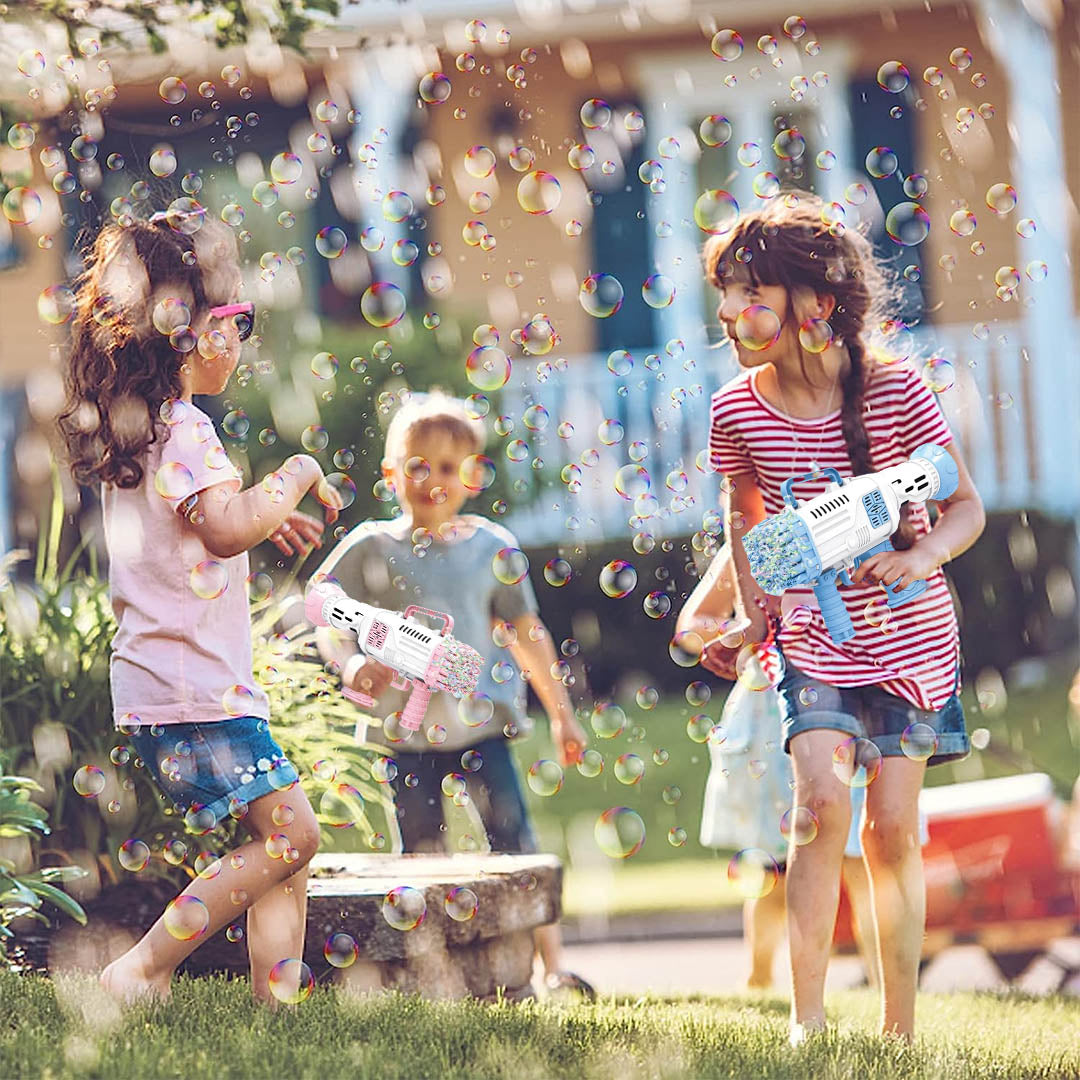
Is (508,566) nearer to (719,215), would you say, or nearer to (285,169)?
(719,215)

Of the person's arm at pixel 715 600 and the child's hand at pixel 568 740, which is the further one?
the child's hand at pixel 568 740

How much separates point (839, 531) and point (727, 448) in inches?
17.9

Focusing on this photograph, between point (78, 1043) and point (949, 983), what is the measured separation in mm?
3280

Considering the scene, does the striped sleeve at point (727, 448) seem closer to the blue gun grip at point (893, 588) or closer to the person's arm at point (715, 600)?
the person's arm at point (715, 600)

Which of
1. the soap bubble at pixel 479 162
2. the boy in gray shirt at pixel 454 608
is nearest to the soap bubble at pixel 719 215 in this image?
the soap bubble at pixel 479 162

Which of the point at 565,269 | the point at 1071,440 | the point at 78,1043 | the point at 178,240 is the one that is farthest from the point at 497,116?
the point at 78,1043

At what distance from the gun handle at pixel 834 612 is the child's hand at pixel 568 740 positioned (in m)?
0.96

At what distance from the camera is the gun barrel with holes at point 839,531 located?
137 inches

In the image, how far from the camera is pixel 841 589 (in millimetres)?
3721

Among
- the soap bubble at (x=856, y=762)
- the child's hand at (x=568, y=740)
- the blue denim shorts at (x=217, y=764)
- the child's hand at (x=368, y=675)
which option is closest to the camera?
the blue denim shorts at (x=217, y=764)

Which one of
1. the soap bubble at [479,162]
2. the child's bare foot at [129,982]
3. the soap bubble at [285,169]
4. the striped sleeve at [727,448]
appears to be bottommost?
the child's bare foot at [129,982]

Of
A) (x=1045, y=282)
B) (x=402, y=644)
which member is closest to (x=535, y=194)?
(x=402, y=644)

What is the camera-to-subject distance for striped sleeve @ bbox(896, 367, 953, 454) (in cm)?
374

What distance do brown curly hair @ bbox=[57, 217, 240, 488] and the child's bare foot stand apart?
92cm
